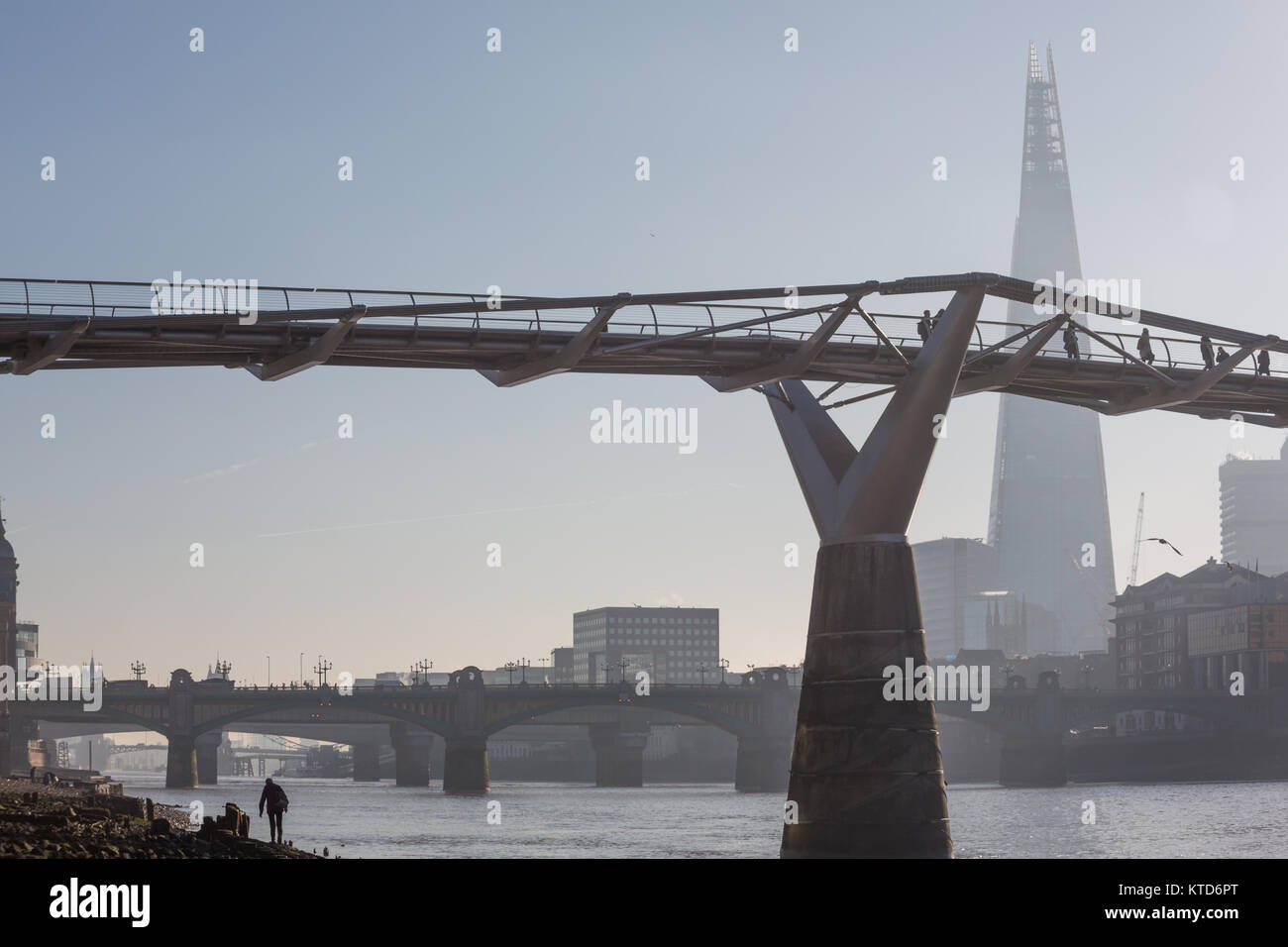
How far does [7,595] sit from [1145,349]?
149666mm

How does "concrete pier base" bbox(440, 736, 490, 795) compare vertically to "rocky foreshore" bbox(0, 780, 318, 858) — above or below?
below

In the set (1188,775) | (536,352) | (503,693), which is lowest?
(1188,775)

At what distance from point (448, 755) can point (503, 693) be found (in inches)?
333

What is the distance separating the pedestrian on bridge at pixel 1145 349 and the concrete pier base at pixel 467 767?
120 metres

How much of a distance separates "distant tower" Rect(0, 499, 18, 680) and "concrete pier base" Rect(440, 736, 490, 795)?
50100mm

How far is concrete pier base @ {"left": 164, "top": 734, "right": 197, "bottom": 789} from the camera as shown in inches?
7092

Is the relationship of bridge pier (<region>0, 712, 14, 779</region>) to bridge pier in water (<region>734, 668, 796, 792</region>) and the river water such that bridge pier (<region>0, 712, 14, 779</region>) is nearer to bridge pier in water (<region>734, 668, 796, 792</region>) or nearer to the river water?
the river water

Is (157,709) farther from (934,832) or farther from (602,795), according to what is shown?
(934,832)

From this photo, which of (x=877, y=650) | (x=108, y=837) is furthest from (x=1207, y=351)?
(x=108, y=837)

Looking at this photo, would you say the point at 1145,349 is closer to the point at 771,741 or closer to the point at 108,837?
the point at 108,837

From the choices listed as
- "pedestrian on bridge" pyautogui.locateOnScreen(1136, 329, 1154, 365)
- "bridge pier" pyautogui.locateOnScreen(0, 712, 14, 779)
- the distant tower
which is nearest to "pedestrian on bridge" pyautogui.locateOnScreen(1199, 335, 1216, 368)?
"pedestrian on bridge" pyautogui.locateOnScreen(1136, 329, 1154, 365)
